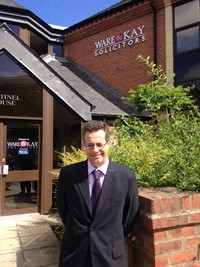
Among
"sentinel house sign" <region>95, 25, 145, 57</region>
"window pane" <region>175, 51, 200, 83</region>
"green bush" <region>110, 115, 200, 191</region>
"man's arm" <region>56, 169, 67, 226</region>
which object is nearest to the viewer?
"man's arm" <region>56, 169, 67, 226</region>

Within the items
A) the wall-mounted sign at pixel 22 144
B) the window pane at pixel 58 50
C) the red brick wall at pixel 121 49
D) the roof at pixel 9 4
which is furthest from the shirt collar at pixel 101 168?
the window pane at pixel 58 50

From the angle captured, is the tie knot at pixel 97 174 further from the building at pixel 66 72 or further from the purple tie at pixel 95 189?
the building at pixel 66 72

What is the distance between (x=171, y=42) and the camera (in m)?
10.6

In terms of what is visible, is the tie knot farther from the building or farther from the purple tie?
the building

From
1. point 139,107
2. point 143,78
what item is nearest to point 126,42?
point 143,78

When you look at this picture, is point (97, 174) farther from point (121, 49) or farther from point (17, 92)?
point (121, 49)

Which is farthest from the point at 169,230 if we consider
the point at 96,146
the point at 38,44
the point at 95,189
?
the point at 38,44

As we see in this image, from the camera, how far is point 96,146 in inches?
88.4

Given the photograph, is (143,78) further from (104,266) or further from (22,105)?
(104,266)

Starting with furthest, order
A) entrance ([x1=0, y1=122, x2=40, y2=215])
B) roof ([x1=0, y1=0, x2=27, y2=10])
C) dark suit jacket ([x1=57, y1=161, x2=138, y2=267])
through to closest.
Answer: roof ([x1=0, y1=0, x2=27, y2=10]) < entrance ([x1=0, y1=122, x2=40, y2=215]) < dark suit jacket ([x1=57, y1=161, x2=138, y2=267])

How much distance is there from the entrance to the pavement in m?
0.48

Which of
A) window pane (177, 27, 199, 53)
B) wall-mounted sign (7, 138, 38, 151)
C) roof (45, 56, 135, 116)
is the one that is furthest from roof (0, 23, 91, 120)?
window pane (177, 27, 199, 53)

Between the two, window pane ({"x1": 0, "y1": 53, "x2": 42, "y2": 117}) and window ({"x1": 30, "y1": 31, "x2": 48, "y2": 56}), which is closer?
window pane ({"x1": 0, "y1": 53, "x2": 42, "y2": 117})

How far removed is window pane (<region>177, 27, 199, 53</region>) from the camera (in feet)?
32.8
